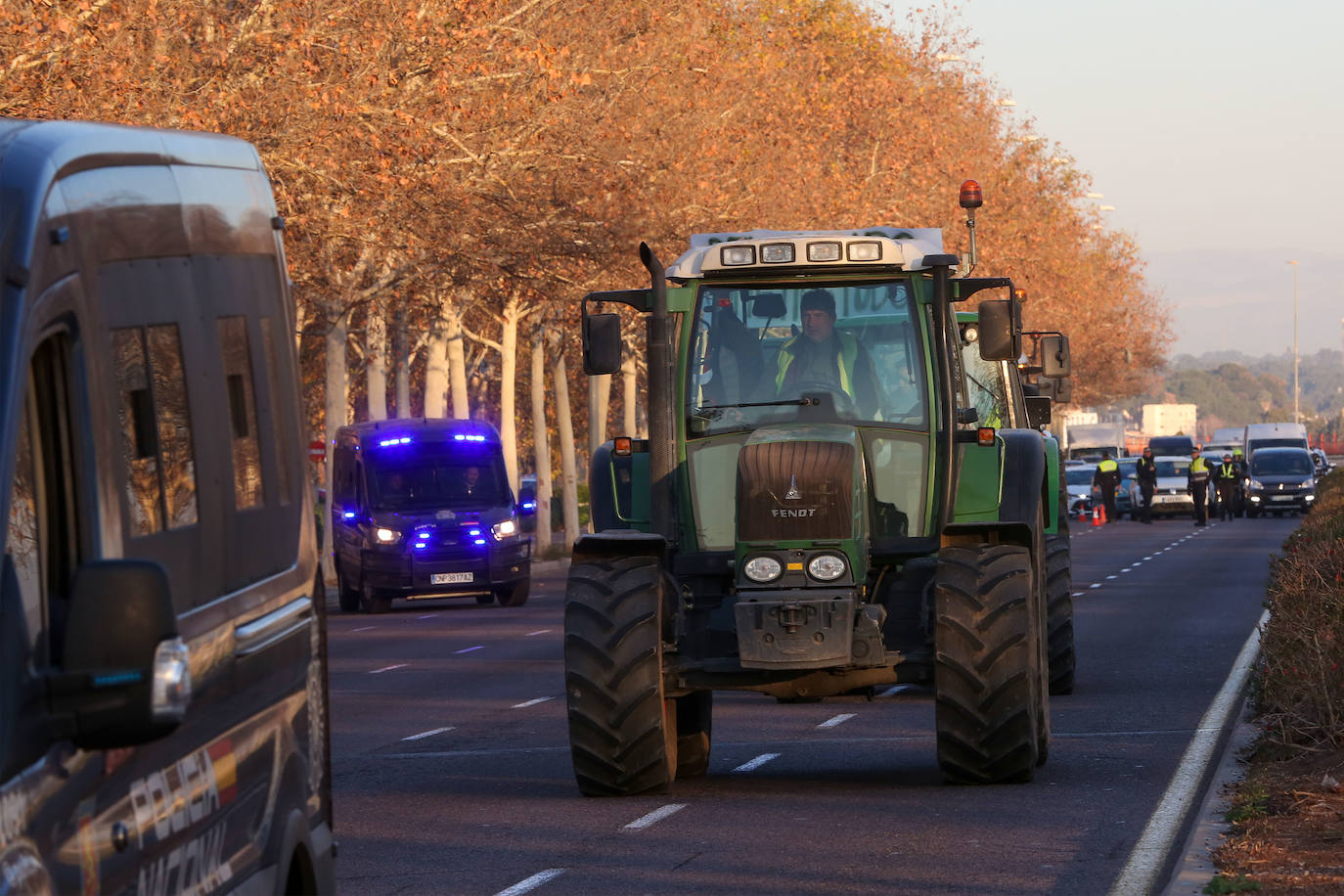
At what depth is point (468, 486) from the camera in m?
33.9

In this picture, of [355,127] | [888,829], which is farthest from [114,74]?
[888,829]

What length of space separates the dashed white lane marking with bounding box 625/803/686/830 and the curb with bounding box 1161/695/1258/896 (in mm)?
2514

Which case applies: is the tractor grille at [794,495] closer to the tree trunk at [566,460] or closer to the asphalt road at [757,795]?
the asphalt road at [757,795]

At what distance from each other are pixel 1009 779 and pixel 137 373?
819 centimetres

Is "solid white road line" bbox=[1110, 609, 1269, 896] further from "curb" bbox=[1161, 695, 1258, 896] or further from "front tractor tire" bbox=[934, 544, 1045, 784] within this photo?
"front tractor tire" bbox=[934, 544, 1045, 784]

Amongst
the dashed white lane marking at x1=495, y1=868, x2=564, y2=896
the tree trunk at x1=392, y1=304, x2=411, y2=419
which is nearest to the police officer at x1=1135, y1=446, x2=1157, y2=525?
the tree trunk at x1=392, y1=304, x2=411, y2=419

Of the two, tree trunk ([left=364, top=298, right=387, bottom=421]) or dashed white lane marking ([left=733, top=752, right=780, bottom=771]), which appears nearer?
dashed white lane marking ([left=733, top=752, right=780, bottom=771])

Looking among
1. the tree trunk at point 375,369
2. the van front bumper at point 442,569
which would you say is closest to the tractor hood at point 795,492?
the van front bumper at point 442,569

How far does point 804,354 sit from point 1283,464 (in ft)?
178

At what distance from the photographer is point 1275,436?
7831 centimetres

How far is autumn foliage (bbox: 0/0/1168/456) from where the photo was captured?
1007 inches

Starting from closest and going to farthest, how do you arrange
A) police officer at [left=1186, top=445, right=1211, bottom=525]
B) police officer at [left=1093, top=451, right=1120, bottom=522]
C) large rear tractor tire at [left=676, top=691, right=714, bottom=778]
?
large rear tractor tire at [left=676, top=691, right=714, bottom=778] → police officer at [left=1186, top=445, right=1211, bottom=525] → police officer at [left=1093, top=451, right=1120, bottom=522]

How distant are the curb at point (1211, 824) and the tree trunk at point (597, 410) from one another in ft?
116

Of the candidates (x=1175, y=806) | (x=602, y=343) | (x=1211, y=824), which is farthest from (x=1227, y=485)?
(x=1211, y=824)
